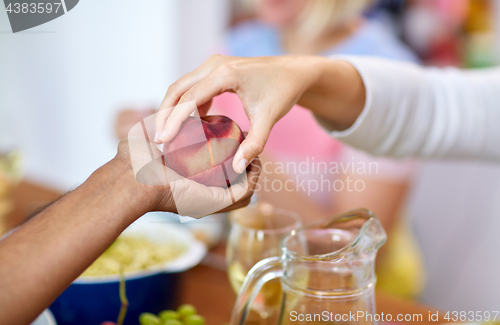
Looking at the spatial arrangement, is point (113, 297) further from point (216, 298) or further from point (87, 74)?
point (87, 74)

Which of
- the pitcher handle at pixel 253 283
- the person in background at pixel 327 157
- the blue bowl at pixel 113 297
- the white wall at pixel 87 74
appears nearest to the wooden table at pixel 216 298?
the blue bowl at pixel 113 297

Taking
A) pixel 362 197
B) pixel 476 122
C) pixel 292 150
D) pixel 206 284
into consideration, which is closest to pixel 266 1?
pixel 292 150

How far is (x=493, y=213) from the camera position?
119cm

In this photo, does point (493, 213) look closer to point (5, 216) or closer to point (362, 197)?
point (362, 197)

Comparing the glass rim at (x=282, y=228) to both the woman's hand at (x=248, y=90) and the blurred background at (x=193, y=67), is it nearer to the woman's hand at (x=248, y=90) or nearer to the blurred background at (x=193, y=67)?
the woman's hand at (x=248, y=90)

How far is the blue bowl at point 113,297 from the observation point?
0.38 m

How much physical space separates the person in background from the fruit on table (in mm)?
596

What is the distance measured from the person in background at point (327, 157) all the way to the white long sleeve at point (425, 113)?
36cm

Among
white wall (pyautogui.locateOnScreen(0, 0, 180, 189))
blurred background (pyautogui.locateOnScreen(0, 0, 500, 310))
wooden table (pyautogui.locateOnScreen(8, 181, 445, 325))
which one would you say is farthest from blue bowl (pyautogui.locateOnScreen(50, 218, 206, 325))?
white wall (pyautogui.locateOnScreen(0, 0, 180, 189))

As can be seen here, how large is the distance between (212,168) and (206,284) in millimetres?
324

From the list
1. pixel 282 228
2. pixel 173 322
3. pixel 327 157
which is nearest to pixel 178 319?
pixel 173 322

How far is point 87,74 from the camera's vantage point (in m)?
2.03

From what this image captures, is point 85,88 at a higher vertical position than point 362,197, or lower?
higher

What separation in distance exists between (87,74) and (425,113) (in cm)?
190
